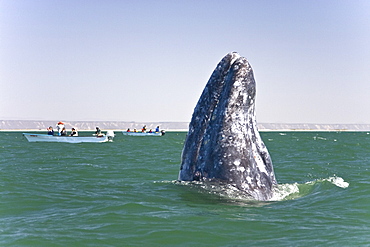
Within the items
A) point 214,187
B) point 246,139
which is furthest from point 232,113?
point 214,187

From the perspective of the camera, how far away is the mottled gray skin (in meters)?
6.85

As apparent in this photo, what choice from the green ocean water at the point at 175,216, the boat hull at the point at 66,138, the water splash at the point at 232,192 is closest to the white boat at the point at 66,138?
the boat hull at the point at 66,138

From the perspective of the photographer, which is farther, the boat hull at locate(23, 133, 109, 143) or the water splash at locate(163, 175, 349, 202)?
the boat hull at locate(23, 133, 109, 143)

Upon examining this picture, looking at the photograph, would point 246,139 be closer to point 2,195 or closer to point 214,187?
point 214,187

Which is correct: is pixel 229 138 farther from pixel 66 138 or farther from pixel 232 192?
pixel 66 138

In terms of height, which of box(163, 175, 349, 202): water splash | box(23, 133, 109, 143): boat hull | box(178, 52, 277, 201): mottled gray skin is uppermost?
box(178, 52, 277, 201): mottled gray skin

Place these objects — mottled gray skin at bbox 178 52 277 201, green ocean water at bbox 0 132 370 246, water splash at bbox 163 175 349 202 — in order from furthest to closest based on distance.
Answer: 1. mottled gray skin at bbox 178 52 277 201
2. water splash at bbox 163 175 349 202
3. green ocean water at bbox 0 132 370 246

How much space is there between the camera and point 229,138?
7016 millimetres

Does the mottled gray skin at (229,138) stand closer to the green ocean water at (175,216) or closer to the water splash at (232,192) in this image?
the water splash at (232,192)

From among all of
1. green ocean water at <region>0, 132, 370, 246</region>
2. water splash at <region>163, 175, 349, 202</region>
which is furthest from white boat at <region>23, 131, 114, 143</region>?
water splash at <region>163, 175, 349, 202</region>

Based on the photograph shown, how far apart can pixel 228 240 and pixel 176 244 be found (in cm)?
57

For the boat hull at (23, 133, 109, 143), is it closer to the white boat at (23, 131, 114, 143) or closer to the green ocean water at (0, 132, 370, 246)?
the white boat at (23, 131, 114, 143)

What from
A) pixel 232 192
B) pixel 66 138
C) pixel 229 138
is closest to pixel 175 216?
pixel 232 192

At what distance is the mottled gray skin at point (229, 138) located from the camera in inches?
270
